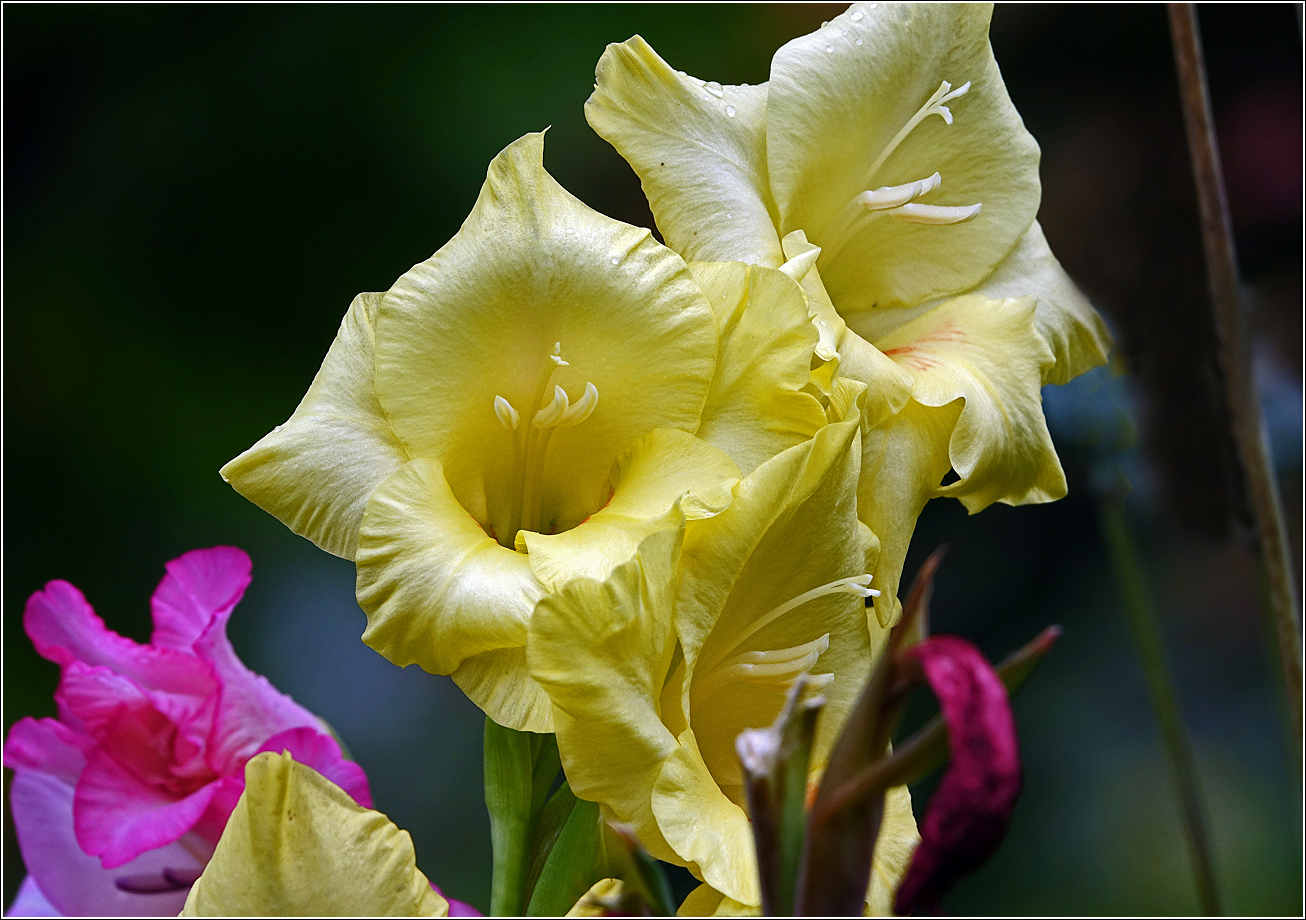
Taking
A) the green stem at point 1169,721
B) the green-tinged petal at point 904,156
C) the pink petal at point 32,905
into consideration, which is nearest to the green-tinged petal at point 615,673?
the green-tinged petal at point 904,156

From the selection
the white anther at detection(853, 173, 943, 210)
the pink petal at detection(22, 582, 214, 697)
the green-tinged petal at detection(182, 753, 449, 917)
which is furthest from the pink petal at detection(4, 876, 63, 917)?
the white anther at detection(853, 173, 943, 210)

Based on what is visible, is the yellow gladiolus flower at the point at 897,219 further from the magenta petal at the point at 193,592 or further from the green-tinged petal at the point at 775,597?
the magenta petal at the point at 193,592

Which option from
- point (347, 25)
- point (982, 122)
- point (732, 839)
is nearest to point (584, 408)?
point (732, 839)

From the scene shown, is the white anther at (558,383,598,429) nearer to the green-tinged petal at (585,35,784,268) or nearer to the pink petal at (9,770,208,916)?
the green-tinged petal at (585,35,784,268)

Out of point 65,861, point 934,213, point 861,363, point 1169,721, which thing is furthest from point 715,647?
point 1169,721

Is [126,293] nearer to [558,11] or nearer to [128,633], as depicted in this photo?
[128,633]

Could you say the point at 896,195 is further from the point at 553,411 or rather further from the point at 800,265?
the point at 553,411

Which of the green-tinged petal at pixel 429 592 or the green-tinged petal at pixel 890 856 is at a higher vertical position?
the green-tinged petal at pixel 429 592
